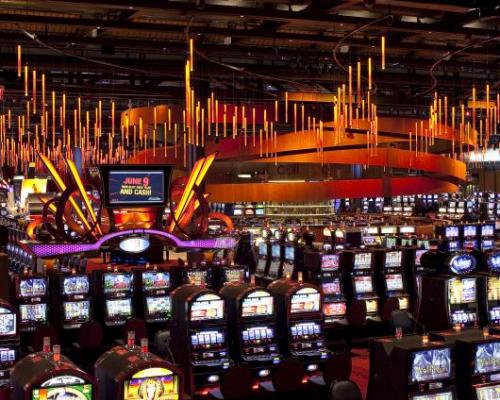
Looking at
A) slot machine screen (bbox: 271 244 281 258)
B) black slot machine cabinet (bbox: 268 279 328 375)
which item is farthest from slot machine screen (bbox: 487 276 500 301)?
slot machine screen (bbox: 271 244 281 258)

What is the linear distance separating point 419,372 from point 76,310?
6.95m

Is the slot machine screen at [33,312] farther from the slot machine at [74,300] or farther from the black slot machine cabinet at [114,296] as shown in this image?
the black slot machine cabinet at [114,296]

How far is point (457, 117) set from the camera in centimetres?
3519

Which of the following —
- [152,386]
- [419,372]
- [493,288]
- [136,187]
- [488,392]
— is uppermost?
[136,187]

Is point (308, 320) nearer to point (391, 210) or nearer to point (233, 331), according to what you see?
point (233, 331)

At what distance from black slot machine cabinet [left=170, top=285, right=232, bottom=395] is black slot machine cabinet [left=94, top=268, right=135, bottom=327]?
3.13m

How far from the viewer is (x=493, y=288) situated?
1177cm

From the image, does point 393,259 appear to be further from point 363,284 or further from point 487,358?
point 487,358

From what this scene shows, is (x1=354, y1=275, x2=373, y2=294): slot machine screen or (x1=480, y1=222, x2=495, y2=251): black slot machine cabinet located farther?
(x1=480, y1=222, x2=495, y2=251): black slot machine cabinet

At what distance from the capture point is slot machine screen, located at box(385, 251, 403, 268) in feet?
51.5

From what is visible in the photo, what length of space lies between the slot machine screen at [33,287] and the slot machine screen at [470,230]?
1366 cm

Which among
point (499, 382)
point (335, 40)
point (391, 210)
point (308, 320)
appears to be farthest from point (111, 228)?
point (391, 210)

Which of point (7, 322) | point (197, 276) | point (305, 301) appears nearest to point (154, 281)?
point (197, 276)

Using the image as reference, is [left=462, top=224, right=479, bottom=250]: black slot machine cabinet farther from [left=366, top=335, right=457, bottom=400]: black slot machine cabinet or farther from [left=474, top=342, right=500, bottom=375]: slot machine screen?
[left=366, top=335, right=457, bottom=400]: black slot machine cabinet
